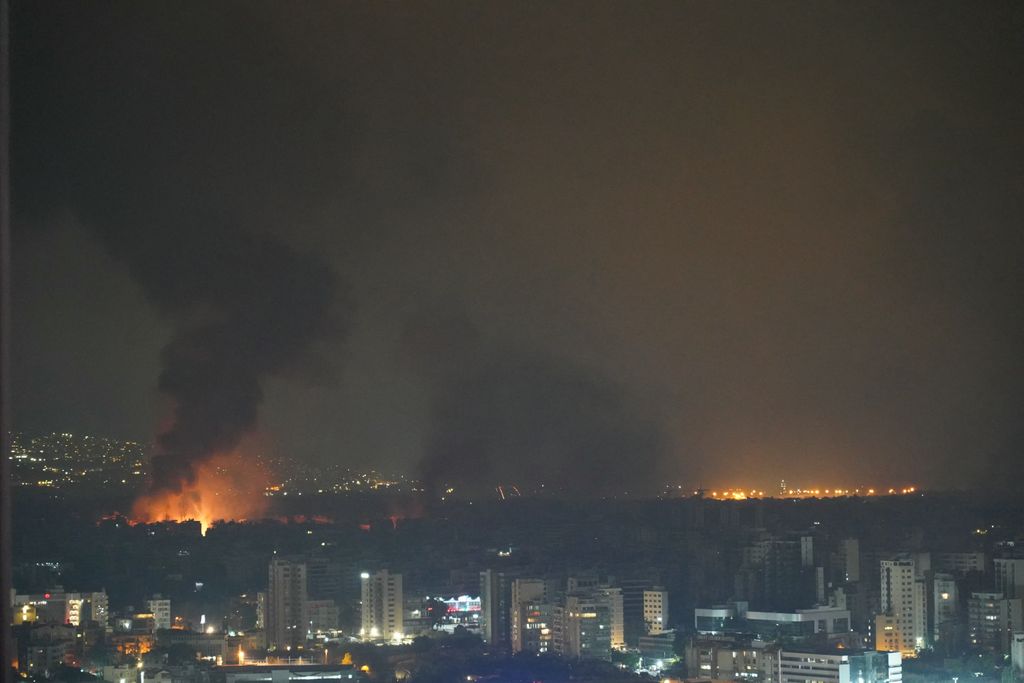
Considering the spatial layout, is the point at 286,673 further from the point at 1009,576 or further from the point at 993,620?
the point at 1009,576

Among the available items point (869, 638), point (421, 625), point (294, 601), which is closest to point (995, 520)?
point (869, 638)

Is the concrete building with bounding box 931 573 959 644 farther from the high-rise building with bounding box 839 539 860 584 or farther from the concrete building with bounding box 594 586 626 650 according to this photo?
the concrete building with bounding box 594 586 626 650

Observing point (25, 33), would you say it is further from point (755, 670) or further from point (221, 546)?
point (755, 670)

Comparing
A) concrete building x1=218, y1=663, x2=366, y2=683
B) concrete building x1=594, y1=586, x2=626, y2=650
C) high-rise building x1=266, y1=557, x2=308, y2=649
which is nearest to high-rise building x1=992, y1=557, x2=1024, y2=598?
concrete building x1=594, y1=586, x2=626, y2=650

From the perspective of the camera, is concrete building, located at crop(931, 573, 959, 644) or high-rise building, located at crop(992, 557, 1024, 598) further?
high-rise building, located at crop(992, 557, 1024, 598)

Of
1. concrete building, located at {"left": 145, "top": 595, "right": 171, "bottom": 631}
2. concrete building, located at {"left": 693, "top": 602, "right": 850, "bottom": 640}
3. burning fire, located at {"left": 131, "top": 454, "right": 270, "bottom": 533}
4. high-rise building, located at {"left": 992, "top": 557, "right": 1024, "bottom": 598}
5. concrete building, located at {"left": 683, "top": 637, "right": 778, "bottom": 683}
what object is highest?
burning fire, located at {"left": 131, "top": 454, "right": 270, "bottom": 533}

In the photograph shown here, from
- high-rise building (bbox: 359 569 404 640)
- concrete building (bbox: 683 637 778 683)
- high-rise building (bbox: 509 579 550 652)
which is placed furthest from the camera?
high-rise building (bbox: 359 569 404 640)
